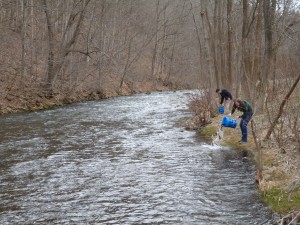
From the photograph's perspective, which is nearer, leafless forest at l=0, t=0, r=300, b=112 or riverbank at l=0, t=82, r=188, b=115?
leafless forest at l=0, t=0, r=300, b=112

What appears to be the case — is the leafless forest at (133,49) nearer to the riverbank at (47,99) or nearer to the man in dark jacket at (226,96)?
the riverbank at (47,99)

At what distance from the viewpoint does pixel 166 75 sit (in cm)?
5391

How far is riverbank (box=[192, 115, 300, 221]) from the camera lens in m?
7.41

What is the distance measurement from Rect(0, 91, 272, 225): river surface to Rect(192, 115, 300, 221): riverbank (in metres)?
0.28

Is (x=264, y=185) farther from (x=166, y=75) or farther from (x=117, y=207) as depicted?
(x=166, y=75)

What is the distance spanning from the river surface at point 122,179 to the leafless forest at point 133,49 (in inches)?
115

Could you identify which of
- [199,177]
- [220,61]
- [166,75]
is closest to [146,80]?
[166,75]

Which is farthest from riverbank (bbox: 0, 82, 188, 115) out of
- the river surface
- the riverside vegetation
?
the riverside vegetation

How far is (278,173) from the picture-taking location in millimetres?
9148

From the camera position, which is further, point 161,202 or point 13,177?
point 13,177

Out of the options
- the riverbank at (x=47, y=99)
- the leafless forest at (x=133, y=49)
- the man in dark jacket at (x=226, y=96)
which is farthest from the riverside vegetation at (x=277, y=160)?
the riverbank at (x=47, y=99)

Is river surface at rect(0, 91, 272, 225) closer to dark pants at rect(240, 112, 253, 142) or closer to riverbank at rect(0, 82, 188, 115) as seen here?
dark pants at rect(240, 112, 253, 142)

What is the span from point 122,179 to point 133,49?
41.0 metres

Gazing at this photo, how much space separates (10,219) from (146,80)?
4149 centimetres
